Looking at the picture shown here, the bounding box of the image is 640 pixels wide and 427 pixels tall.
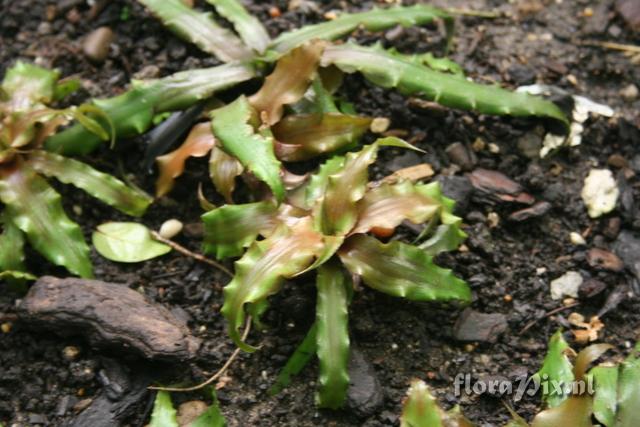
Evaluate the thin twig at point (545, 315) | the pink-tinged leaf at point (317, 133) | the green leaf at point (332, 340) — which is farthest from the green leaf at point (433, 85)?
the green leaf at point (332, 340)

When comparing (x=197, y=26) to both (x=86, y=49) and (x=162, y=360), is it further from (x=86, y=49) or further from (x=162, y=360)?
(x=162, y=360)

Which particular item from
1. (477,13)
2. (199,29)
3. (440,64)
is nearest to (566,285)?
(440,64)

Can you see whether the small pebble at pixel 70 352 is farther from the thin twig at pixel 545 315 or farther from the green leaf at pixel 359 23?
the thin twig at pixel 545 315

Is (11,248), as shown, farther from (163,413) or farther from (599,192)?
(599,192)

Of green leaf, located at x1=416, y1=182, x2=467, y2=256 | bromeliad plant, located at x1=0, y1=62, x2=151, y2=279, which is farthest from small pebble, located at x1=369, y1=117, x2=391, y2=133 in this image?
bromeliad plant, located at x1=0, y1=62, x2=151, y2=279

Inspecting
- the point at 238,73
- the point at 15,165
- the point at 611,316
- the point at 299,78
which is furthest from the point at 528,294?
the point at 15,165

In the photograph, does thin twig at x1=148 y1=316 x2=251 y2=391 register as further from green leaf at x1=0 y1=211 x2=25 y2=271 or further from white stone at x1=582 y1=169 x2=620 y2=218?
white stone at x1=582 y1=169 x2=620 y2=218
